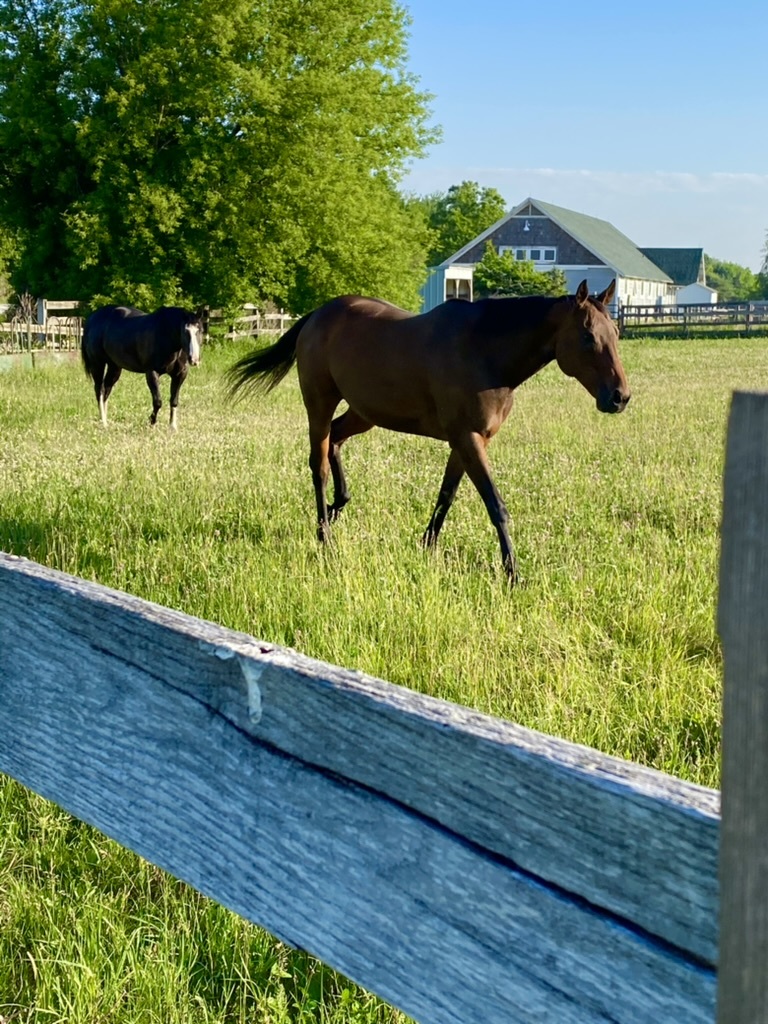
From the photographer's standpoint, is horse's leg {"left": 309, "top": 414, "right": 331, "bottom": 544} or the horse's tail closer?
horse's leg {"left": 309, "top": 414, "right": 331, "bottom": 544}

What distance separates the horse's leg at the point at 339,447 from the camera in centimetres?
733

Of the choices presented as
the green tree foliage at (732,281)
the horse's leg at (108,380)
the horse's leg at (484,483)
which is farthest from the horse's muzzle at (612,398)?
the green tree foliage at (732,281)

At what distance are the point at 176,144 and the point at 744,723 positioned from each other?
101ft

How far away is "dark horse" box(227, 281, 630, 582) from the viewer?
573 centimetres

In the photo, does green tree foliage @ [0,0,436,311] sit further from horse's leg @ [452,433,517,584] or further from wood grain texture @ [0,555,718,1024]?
wood grain texture @ [0,555,718,1024]

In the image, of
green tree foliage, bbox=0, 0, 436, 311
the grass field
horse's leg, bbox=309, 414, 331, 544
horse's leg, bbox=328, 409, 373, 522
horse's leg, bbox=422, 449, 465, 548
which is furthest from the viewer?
green tree foliage, bbox=0, 0, 436, 311

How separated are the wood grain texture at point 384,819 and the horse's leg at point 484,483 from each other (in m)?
4.17

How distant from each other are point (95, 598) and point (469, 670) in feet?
8.09

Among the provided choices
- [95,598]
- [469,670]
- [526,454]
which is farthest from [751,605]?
[526,454]

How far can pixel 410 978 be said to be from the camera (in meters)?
1.17

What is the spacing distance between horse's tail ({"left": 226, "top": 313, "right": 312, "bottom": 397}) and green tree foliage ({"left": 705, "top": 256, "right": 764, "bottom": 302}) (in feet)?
391

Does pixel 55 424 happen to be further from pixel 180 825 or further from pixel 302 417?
pixel 180 825

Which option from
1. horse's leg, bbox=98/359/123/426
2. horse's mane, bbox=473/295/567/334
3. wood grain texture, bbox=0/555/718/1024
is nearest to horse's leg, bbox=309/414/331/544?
horse's mane, bbox=473/295/567/334

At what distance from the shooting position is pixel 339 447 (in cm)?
760
